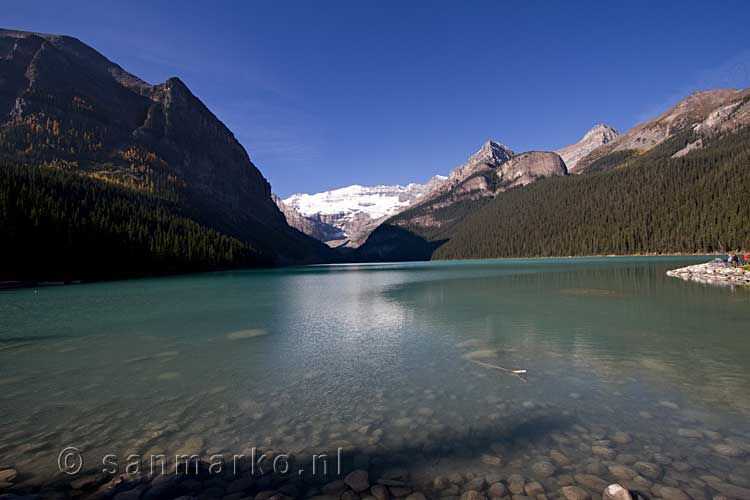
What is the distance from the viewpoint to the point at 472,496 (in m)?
6.81

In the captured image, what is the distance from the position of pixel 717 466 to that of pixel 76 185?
18169 centimetres

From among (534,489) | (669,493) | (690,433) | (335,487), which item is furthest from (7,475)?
(690,433)

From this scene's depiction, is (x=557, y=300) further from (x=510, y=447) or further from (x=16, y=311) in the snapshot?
(x=16, y=311)

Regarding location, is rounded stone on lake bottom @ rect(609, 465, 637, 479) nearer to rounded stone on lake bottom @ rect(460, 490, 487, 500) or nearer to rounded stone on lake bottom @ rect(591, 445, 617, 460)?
rounded stone on lake bottom @ rect(591, 445, 617, 460)

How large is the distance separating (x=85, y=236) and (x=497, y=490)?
4944 inches

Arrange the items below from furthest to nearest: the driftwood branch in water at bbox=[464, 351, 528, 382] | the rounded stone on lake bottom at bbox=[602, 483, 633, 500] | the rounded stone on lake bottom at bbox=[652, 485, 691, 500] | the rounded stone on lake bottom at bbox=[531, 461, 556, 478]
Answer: the driftwood branch in water at bbox=[464, 351, 528, 382] → the rounded stone on lake bottom at bbox=[531, 461, 556, 478] → the rounded stone on lake bottom at bbox=[652, 485, 691, 500] → the rounded stone on lake bottom at bbox=[602, 483, 633, 500]

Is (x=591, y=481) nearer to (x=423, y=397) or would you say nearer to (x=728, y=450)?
(x=728, y=450)

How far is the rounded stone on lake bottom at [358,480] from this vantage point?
7248 mm

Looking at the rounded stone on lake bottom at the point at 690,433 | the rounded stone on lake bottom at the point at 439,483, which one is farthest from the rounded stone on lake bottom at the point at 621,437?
the rounded stone on lake bottom at the point at 439,483

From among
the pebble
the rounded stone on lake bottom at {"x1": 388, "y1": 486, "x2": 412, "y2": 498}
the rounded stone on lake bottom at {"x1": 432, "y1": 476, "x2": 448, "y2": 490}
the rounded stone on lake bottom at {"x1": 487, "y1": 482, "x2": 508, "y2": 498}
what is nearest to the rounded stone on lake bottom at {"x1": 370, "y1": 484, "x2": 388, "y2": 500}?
the rounded stone on lake bottom at {"x1": 388, "y1": 486, "x2": 412, "y2": 498}

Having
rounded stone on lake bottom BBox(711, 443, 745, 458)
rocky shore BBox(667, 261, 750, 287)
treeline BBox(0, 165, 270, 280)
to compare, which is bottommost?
rounded stone on lake bottom BBox(711, 443, 745, 458)

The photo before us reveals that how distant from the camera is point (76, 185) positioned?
138875 millimetres

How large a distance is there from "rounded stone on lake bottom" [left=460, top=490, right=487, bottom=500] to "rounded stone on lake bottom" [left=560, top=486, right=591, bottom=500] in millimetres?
1543

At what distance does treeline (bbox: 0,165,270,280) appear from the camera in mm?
88875
